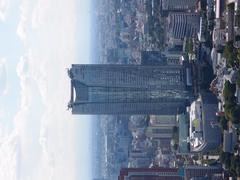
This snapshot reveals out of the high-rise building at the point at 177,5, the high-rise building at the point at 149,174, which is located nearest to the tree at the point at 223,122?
the high-rise building at the point at 149,174

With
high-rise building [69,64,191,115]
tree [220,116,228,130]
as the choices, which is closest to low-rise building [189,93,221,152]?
tree [220,116,228,130]

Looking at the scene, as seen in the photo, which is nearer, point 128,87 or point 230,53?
point 230,53

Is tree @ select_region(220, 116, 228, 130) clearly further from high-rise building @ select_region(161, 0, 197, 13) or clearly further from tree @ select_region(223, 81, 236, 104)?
high-rise building @ select_region(161, 0, 197, 13)

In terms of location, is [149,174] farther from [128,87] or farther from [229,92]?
[229,92]

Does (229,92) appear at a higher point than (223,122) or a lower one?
higher

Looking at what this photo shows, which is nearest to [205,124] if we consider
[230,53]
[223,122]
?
[223,122]
